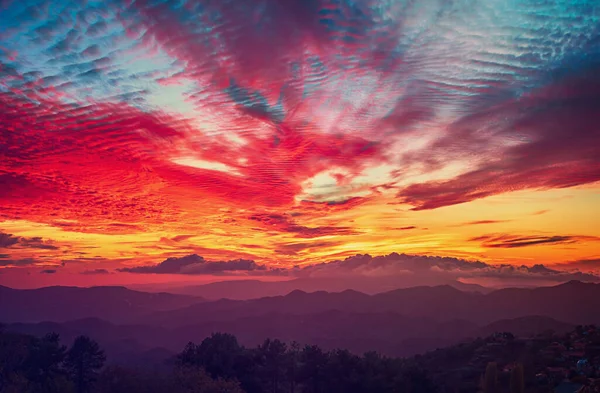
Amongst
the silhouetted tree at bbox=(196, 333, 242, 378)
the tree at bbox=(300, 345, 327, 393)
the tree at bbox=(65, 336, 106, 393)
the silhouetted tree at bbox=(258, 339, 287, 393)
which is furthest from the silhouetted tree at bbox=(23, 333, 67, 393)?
the tree at bbox=(300, 345, 327, 393)

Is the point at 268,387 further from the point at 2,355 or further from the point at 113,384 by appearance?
the point at 2,355

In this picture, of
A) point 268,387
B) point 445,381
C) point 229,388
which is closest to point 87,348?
point 268,387

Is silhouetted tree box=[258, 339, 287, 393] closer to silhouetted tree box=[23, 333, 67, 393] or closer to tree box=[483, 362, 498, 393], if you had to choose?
silhouetted tree box=[23, 333, 67, 393]

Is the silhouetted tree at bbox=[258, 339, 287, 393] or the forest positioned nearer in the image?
the forest

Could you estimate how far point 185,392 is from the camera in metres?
44.2

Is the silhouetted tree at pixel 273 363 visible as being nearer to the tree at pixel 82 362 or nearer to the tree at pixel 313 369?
the tree at pixel 313 369

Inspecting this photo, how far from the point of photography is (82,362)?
86625 mm

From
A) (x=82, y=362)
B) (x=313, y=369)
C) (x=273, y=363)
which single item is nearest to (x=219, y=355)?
(x=273, y=363)

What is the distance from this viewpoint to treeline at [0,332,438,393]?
163 ft

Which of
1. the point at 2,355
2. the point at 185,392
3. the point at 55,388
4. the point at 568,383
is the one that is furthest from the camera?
the point at 2,355

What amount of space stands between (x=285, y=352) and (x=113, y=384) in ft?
147

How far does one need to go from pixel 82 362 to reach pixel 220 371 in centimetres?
3045

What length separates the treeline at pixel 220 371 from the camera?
163ft

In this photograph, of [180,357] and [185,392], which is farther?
[180,357]
